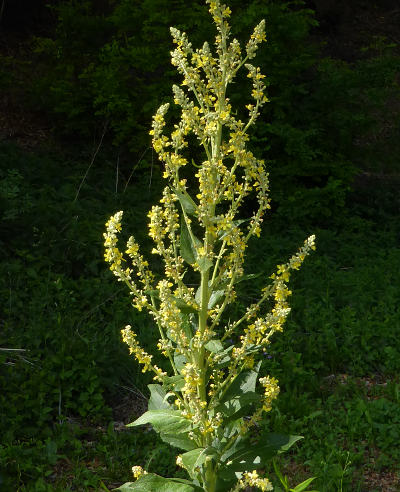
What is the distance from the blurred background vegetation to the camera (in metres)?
3.97

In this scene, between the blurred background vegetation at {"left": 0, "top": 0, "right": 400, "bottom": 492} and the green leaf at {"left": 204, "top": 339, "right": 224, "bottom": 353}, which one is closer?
the green leaf at {"left": 204, "top": 339, "right": 224, "bottom": 353}

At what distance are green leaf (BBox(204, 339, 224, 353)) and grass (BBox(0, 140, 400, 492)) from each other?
1.40 m

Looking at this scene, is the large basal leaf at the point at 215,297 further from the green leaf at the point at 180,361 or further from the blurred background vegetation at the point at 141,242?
the blurred background vegetation at the point at 141,242

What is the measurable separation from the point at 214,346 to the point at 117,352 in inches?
96.5

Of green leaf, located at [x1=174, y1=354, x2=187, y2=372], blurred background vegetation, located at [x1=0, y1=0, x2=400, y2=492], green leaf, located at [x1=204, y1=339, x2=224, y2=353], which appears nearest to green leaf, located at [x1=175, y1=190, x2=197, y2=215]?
green leaf, located at [x1=204, y1=339, x2=224, y2=353]

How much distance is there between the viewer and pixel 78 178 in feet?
24.6

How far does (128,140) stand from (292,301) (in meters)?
3.81

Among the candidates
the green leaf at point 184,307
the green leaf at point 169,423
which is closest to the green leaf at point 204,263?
the green leaf at point 184,307

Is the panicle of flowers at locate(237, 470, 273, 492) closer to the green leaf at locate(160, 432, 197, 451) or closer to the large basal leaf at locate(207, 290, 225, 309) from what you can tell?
the green leaf at locate(160, 432, 197, 451)

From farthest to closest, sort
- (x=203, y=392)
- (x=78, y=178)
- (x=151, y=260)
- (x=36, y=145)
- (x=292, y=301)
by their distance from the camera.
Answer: (x=36, y=145) < (x=78, y=178) < (x=151, y=260) < (x=292, y=301) < (x=203, y=392)

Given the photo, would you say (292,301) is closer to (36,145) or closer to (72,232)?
(72,232)

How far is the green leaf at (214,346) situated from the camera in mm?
2260

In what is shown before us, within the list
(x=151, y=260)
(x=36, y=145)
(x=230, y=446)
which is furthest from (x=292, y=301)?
(x=36, y=145)

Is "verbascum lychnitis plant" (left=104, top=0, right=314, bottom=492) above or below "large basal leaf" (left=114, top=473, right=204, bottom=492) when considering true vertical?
above
